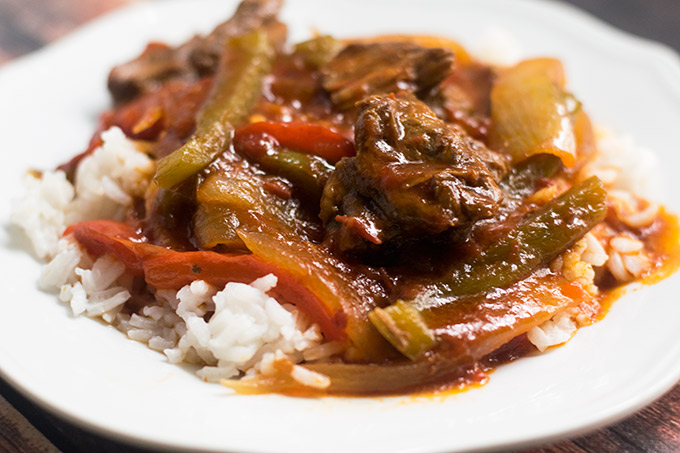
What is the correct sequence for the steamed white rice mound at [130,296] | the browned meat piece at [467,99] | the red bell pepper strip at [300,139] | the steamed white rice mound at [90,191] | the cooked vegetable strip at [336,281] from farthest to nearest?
the browned meat piece at [467,99], the steamed white rice mound at [90,191], the red bell pepper strip at [300,139], the steamed white rice mound at [130,296], the cooked vegetable strip at [336,281]

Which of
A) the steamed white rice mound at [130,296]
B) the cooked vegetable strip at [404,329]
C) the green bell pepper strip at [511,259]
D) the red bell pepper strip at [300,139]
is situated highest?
the red bell pepper strip at [300,139]

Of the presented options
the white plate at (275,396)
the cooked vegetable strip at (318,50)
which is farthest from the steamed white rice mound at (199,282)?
the cooked vegetable strip at (318,50)

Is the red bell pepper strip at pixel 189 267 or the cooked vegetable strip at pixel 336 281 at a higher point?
the cooked vegetable strip at pixel 336 281

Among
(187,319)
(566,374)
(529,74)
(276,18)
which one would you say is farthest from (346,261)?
(276,18)

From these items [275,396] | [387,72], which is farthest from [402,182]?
[387,72]

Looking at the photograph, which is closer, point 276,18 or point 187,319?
point 187,319

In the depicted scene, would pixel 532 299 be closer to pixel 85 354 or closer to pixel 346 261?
pixel 346 261

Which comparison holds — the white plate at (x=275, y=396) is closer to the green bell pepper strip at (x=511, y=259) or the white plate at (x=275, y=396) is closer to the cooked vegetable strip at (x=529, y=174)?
the green bell pepper strip at (x=511, y=259)
